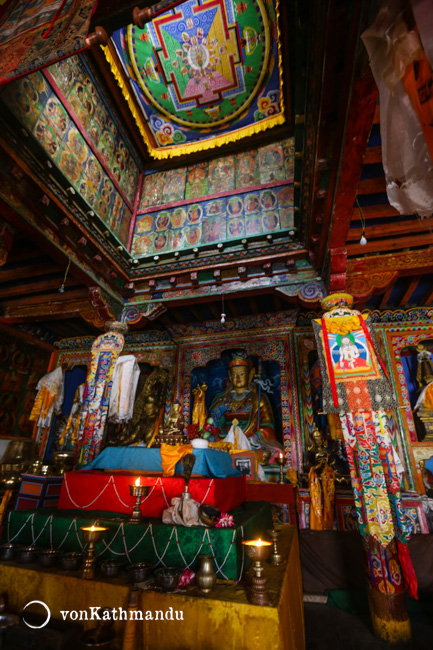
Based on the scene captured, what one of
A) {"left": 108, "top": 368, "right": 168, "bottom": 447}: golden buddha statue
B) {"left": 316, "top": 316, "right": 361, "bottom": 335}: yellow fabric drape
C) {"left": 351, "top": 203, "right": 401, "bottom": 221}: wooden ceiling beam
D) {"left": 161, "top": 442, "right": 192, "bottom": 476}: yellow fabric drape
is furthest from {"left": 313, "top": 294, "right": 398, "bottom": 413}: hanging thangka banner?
{"left": 108, "top": 368, "right": 168, "bottom": 447}: golden buddha statue

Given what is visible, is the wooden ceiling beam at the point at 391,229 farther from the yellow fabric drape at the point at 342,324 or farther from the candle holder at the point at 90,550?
the candle holder at the point at 90,550

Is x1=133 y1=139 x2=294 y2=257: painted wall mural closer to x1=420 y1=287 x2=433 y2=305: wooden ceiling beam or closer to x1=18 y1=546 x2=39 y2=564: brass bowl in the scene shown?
x1=420 y1=287 x2=433 y2=305: wooden ceiling beam

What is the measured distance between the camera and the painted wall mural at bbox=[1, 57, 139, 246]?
4.26 meters

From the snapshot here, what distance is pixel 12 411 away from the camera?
29.3 feet

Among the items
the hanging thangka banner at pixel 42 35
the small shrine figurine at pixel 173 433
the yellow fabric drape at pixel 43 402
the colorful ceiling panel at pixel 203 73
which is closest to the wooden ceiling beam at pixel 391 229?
the colorful ceiling panel at pixel 203 73

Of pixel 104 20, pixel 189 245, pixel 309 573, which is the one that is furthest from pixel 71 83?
pixel 309 573

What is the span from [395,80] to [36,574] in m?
4.43

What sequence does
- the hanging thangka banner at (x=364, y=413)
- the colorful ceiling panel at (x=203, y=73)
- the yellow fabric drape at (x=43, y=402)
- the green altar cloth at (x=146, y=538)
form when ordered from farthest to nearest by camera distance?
the yellow fabric drape at (x=43, y=402)
the colorful ceiling panel at (x=203, y=73)
the hanging thangka banner at (x=364, y=413)
the green altar cloth at (x=146, y=538)

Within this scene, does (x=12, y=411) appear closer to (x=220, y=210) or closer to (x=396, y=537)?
(x=220, y=210)

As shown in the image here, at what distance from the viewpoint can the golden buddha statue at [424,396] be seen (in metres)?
6.64

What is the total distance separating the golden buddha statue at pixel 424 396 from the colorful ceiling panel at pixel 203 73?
6249 millimetres

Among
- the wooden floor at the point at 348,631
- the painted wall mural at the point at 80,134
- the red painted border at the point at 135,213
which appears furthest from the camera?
the red painted border at the point at 135,213

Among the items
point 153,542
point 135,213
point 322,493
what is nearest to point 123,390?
point 153,542

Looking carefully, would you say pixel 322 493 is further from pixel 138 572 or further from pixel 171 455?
pixel 138 572
